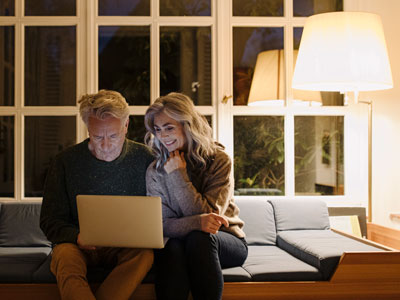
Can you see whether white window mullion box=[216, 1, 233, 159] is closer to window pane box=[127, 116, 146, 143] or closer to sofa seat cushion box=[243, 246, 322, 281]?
window pane box=[127, 116, 146, 143]

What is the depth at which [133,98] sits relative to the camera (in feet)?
13.8

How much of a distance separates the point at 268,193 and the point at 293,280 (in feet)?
4.63

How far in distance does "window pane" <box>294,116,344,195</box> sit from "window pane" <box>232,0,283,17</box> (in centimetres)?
85

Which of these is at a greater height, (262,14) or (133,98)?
(262,14)

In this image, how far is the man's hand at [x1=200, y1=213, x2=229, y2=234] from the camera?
8.50 feet

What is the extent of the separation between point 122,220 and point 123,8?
227 cm

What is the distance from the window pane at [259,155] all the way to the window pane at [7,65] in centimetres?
175

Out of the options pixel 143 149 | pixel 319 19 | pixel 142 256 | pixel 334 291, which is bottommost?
pixel 334 291

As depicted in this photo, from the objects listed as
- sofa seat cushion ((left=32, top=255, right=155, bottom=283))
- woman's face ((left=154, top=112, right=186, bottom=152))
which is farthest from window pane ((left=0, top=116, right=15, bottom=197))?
woman's face ((left=154, top=112, right=186, bottom=152))

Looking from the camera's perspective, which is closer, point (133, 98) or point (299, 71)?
point (299, 71)

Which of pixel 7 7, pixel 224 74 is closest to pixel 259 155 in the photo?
pixel 224 74

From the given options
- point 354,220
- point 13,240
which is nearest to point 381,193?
point 354,220

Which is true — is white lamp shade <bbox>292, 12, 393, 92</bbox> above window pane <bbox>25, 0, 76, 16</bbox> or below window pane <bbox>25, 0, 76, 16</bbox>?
below

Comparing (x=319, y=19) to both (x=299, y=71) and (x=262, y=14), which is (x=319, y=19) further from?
(x=262, y=14)
